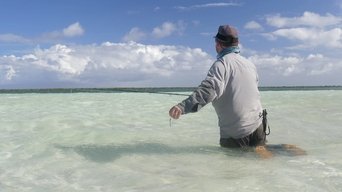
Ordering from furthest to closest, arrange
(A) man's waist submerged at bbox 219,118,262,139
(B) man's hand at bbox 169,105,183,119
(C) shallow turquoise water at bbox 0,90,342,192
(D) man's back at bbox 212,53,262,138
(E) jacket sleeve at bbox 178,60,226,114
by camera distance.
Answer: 1. (A) man's waist submerged at bbox 219,118,262,139
2. (D) man's back at bbox 212,53,262,138
3. (E) jacket sleeve at bbox 178,60,226,114
4. (B) man's hand at bbox 169,105,183,119
5. (C) shallow turquoise water at bbox 0,90,342,192

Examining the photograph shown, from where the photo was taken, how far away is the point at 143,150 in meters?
6.16

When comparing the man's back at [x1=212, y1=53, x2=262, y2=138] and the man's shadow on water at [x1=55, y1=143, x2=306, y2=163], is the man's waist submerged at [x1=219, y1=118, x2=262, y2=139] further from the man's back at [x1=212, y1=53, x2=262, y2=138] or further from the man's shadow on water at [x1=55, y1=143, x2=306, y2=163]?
the man's shadow on water at [x1=55, y1=143, x2=306, y2=163]

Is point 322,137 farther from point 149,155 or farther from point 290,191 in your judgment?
point 290,191

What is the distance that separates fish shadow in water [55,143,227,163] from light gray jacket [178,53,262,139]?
62 centimetres

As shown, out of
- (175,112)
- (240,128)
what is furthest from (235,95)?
(175,112)

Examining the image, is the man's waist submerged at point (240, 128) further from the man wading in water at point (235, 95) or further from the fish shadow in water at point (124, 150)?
the fish shadow in water at point (124, 150)

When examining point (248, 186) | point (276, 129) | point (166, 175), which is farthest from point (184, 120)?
point (248, 186)

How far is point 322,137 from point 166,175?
3.72 meters

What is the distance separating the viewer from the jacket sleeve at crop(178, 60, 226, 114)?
4.92 metres

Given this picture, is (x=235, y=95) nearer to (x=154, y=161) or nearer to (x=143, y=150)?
(x=154, y=161)

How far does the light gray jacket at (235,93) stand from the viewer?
5.07 meters

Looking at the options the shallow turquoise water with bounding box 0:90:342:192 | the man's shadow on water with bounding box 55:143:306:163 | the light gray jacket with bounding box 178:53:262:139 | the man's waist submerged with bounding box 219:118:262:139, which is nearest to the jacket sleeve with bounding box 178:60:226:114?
the light gray jacket with bounding box 178:53:262:139

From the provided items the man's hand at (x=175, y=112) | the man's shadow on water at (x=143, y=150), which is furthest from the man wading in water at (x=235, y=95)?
the man's hand at (x=175, y=112)

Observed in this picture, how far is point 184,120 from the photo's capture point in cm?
1012
